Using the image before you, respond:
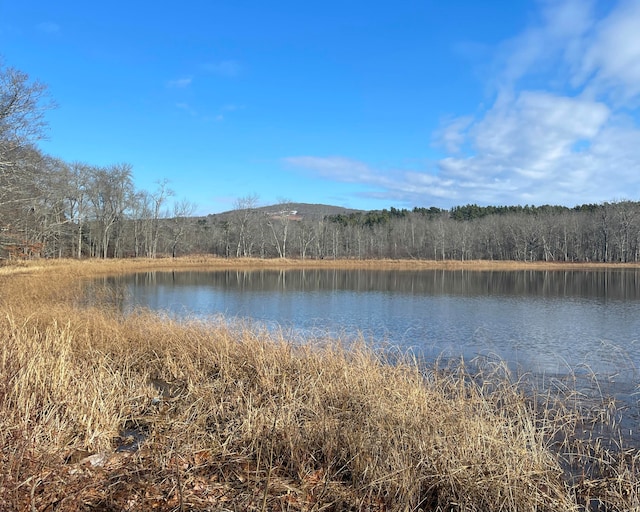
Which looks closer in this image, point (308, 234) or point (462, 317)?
point (462, 317)

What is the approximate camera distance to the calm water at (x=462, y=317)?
11.5 metres

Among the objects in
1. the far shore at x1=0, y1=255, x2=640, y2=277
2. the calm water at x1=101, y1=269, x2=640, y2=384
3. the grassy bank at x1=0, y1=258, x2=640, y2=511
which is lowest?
the calm water at x1=101, y1=269, x2=640, y2=384

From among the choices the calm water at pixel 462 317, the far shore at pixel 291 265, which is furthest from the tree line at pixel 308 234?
the calm water at pixel 462 317

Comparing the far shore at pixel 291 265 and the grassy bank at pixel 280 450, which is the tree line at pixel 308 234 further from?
the grassy bank at pixel 280 450

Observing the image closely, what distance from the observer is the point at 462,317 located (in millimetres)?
17891

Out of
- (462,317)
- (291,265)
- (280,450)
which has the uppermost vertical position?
(291,265)

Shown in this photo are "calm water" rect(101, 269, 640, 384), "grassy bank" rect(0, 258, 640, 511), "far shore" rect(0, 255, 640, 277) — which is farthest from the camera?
"far shore" rect(0, 255, 640, 277)

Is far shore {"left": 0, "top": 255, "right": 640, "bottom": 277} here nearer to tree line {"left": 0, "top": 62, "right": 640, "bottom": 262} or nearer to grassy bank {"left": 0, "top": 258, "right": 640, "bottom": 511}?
tree line {"left": 0, "top": 62, "right": 640, "bottom": 262}

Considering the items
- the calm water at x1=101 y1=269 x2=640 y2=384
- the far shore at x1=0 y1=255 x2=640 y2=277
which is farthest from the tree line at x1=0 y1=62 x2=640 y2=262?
the calm water at x1=101 y1=269 x2=640 y2=384

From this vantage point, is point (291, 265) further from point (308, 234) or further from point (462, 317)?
point (462, 317)

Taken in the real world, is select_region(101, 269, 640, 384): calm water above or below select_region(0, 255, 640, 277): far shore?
below

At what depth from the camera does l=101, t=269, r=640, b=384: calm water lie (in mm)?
11531

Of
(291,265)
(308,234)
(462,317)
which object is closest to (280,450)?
(462,317)

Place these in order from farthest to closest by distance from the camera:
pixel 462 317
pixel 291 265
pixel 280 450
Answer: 1. pixel 291 265
2. pixel 462 317
3. pixel 280 450
